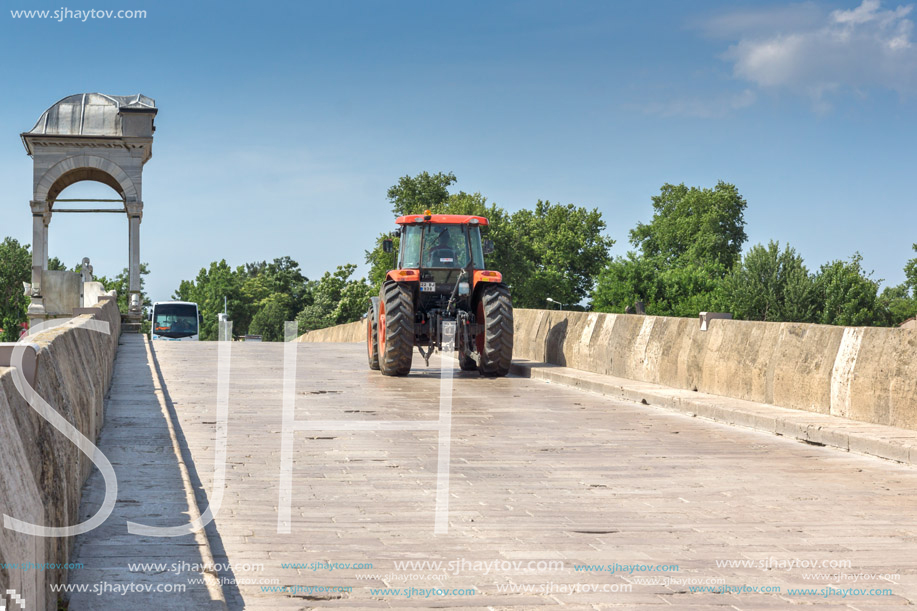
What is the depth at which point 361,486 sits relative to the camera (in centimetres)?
729

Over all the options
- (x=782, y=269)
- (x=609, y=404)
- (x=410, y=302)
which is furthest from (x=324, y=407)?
(x=782, y=269)

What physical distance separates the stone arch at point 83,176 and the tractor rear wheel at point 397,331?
18620 millimetres

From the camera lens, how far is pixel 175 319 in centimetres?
4606

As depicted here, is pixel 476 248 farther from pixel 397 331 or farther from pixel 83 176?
pixel 83 176

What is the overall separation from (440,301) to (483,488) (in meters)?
11.0

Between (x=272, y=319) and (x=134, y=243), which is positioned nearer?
(x=134, y=243)

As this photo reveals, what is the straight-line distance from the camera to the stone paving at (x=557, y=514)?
475 cm

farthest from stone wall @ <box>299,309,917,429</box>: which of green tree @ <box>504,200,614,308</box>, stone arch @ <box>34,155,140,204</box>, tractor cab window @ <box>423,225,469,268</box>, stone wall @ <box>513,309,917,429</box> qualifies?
green tree @ <box>504,200,614,308</box>

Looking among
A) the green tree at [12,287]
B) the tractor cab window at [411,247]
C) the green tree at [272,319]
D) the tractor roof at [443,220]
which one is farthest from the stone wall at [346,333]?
the green tree at [272,319]

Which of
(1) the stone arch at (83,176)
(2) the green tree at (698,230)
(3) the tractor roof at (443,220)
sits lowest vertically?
(3) the tractor roof at (443,220)

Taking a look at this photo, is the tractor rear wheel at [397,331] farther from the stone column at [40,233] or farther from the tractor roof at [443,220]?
the stone column at [40,233]

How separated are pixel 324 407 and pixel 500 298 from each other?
554 centimetres

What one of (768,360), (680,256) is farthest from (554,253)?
(768,360)

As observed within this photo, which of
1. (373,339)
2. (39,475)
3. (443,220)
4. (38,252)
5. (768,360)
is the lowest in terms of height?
(39,475)
